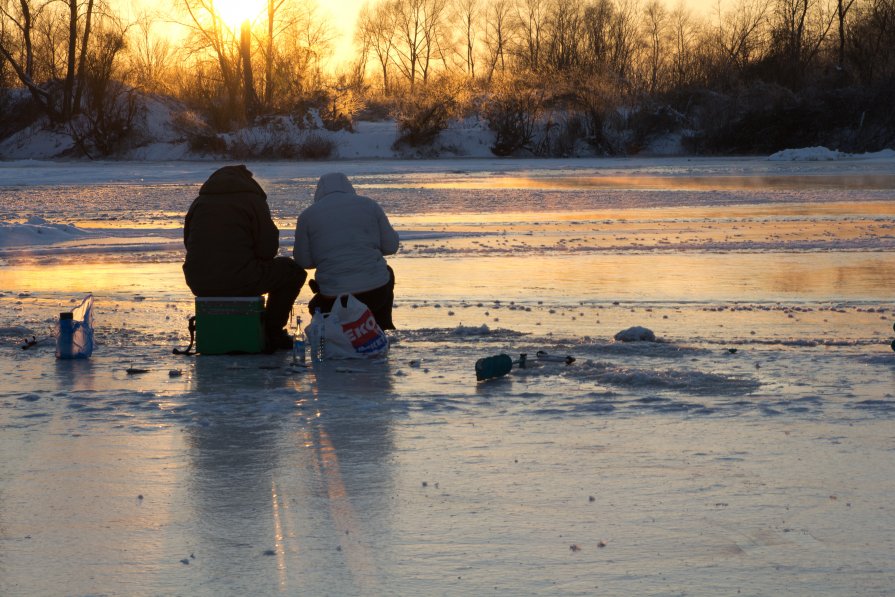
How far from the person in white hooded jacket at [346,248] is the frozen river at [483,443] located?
440 mm

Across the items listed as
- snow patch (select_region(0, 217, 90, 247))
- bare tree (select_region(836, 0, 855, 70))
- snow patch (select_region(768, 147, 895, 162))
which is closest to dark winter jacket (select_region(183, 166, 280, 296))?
snow patch (select_region(0, 217, 90, 247))

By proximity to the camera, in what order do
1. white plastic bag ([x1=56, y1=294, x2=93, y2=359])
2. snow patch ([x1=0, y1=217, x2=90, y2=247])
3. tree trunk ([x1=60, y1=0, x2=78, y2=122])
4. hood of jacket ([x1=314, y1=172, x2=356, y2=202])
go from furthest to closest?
tree trunk ([x1=60, y1=0, x2=78, y2=122])
snow patch ([x1=0, y1=217, x2=90, y2=247])
hood of jacket ([x1=314, y1=172, x2=356, y2=202])
white plastic bag ([x1=56, y1=294, x2=93, y2=359])

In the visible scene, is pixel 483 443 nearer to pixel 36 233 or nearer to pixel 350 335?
pixel 350 335

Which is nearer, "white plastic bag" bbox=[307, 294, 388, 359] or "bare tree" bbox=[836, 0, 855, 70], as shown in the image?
"white plastic bag" bbox=[307, 294, 388, 359]

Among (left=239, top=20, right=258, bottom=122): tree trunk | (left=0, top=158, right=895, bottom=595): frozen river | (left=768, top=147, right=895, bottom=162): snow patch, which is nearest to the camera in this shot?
(left=0, top=158, right=895, bottom=595): frozen river

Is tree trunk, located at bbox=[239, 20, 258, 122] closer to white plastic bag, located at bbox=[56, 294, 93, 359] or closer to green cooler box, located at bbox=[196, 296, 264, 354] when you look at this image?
green cooler box, located at bbox=[196, 296, 264, 354]

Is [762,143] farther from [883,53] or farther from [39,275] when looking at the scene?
[39,275]

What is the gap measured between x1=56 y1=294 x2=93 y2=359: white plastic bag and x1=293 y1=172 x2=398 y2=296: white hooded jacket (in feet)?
4.77

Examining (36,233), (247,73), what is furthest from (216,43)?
(36,233)

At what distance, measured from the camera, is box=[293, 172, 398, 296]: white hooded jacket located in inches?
330

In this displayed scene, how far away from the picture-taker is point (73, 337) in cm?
799

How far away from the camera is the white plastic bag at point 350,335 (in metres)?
8.04

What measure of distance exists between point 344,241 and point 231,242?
0.73 meters

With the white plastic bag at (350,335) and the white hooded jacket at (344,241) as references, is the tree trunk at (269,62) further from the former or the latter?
the white plastic bag at (350,335)
